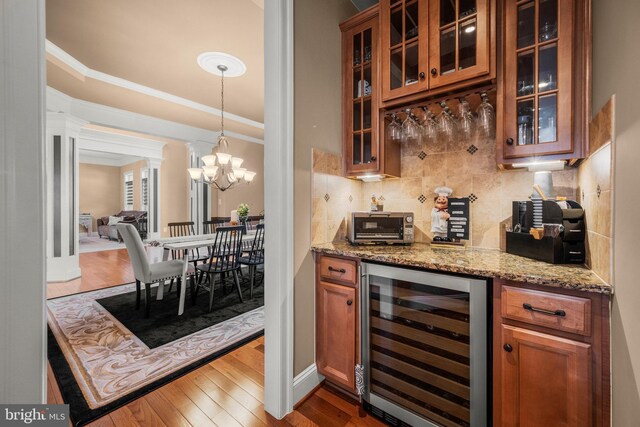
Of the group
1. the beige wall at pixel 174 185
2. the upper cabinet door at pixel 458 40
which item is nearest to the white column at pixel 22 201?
the upper cabinet door at pixel 458 40

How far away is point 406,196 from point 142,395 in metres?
2.29

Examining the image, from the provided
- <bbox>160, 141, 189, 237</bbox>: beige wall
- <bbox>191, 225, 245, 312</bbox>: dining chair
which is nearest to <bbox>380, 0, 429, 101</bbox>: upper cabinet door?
<bbox>191, 225, 245, 312</bbox>: dining chair

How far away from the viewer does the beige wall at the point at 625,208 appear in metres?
0.79

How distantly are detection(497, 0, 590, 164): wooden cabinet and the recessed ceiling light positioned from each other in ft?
10.5

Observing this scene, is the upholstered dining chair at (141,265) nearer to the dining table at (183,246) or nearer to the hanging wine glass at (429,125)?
the dining table at (183,246)

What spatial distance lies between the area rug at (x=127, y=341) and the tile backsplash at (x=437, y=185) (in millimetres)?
1498

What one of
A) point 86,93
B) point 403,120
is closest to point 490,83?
point 403,120

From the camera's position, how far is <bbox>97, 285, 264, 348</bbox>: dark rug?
2.53 meters

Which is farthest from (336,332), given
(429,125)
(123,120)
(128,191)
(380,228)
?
(128,191)

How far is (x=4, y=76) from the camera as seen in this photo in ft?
2.32

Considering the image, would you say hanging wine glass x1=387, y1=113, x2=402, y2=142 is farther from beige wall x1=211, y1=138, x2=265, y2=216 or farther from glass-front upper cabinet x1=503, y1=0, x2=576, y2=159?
beige wall x1=211, y1=138, x2=265, y2=216

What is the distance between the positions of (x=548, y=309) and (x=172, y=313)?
328 cm

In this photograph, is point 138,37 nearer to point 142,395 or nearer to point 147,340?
point 147,340

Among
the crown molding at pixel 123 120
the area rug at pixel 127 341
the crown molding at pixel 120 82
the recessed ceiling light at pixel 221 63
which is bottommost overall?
the area rug at pixel 127 341
